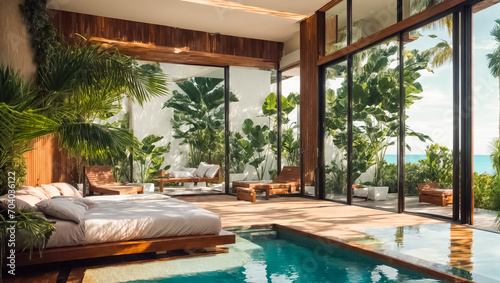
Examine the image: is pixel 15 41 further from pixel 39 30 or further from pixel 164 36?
pixel 164 36

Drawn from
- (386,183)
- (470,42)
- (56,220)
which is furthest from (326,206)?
(56,220)

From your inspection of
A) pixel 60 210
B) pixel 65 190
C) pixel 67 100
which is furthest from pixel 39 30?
pixel 60 210

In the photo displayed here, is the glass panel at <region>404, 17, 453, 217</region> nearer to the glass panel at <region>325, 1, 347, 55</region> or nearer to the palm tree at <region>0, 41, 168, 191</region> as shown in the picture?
the glass panel at <region>325, 1, 347, 55</region>

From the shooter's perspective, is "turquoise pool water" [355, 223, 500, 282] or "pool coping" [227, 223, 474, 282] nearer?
"pool coping" [227, 223, 474, 282]

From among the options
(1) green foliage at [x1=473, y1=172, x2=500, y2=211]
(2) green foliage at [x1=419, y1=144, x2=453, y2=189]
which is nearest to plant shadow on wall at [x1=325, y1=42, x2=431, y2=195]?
(2) green foliage at [x1=419, y1=144, x2=453, y2=189]

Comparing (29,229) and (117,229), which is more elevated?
(29,229)

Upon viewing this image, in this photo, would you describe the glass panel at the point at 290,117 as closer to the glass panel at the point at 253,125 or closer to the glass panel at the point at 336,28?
the glass panel at the point at 253,125

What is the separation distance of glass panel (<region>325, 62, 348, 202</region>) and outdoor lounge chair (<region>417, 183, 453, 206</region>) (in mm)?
2128

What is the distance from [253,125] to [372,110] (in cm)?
418

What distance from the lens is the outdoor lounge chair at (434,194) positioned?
21.2 feet

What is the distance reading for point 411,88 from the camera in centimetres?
711

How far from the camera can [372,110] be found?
26.5ft

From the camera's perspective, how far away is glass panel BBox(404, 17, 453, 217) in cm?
645

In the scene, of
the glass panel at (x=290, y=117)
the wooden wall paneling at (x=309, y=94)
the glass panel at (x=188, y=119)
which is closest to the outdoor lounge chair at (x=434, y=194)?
the wooden wall paneling at (x=309, y=94)
